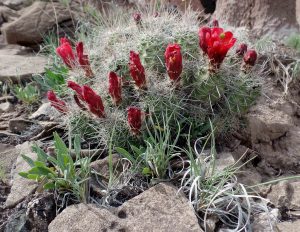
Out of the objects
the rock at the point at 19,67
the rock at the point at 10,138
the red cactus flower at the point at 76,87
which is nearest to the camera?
the red cactus flower at the point at 76,87

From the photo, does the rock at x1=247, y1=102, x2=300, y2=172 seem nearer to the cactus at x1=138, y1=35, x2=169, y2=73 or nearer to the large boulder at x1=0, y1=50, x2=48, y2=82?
the cactus at x1=138, y1=35, x2=169, y2=73

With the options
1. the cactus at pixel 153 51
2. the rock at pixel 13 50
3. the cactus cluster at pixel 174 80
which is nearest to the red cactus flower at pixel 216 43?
the cactus cluster at pixel 174 80

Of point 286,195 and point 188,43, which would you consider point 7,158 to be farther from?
point 286,195

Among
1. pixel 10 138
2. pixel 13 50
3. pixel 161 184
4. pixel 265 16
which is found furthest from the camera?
pixel 13 50

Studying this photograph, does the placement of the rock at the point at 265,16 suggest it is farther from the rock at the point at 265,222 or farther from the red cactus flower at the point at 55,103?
the rock at the point at 265,222

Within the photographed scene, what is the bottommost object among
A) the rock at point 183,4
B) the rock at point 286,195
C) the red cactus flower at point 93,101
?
the rock at point 286,195

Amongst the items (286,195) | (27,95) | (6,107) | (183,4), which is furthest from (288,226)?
(183,4)

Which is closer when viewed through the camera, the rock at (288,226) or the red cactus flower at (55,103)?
the rock at (288,226)
